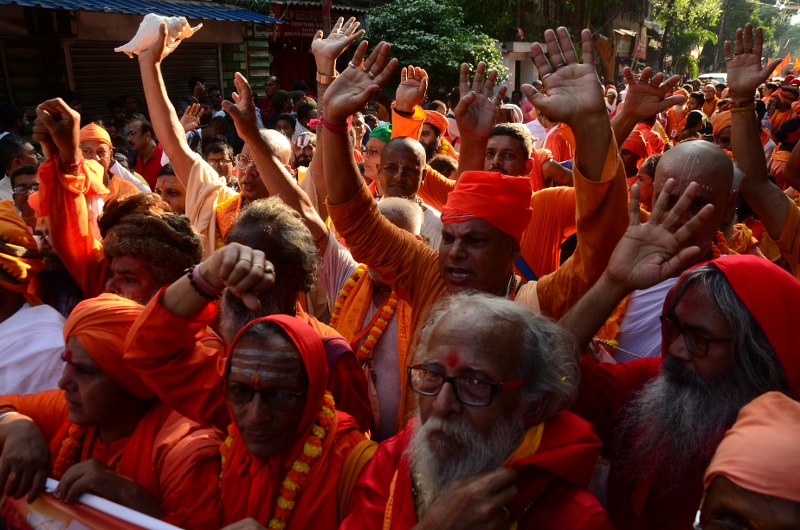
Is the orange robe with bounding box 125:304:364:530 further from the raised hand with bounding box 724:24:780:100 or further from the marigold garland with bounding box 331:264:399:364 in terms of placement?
the raised hand with bounding box 724:24:780:100

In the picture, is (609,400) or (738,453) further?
(609,400)

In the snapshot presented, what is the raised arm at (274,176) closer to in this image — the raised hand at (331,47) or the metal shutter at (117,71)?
the raised hand at (331,47)

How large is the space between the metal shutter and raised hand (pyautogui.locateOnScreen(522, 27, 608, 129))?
1025 cm

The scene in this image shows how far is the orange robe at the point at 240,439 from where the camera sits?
77.9 inches

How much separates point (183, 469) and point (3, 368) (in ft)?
3.24

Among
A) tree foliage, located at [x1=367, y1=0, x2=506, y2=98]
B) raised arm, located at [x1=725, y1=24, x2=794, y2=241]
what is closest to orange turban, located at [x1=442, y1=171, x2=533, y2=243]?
raised arm, located at [x1=725, y1=24, x2=794, y2=241]

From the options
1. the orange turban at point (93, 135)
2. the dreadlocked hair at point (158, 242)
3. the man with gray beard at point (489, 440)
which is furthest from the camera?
the orange turban at point (93, 135)

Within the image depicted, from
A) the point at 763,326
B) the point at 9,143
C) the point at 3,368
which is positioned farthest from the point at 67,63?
the point at 763,326

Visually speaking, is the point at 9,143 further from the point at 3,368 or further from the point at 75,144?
the point at 3,368

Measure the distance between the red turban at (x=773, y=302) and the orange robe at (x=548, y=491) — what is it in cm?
56

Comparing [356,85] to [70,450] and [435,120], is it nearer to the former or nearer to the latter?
[70,450]

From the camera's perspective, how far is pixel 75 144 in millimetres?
3012

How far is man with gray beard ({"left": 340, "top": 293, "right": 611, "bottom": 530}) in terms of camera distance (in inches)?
62.3

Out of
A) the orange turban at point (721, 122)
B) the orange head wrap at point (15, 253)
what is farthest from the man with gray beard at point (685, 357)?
the orange turban at point (721, 122)
